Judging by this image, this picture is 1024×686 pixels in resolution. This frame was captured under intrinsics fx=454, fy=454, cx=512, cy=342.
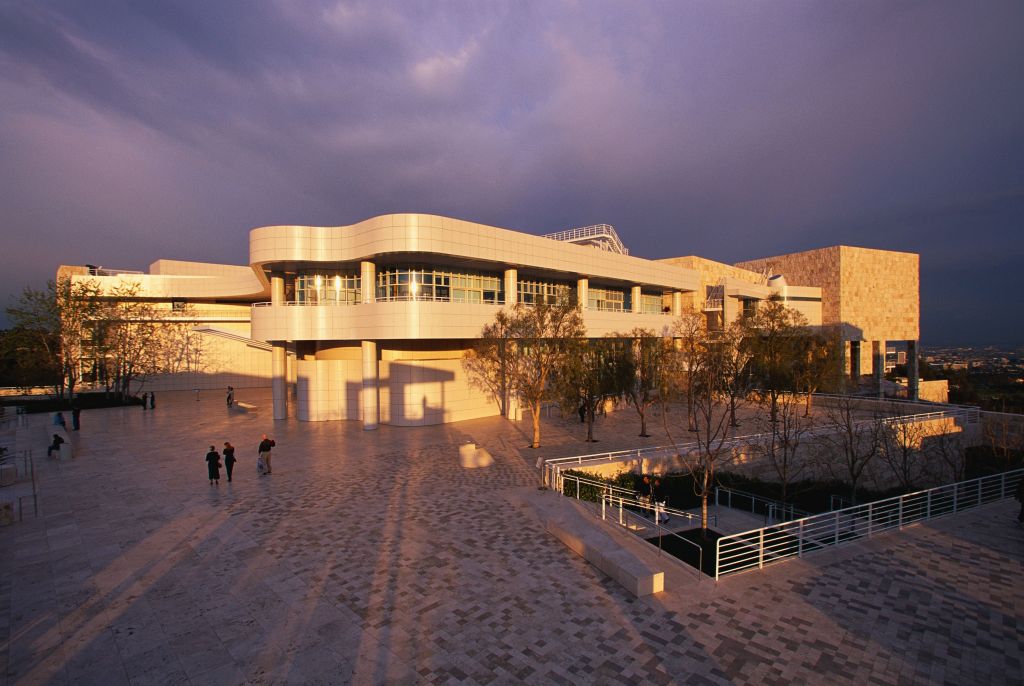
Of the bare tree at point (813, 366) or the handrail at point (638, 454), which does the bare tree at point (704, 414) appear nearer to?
the handrail at point (638, 454)

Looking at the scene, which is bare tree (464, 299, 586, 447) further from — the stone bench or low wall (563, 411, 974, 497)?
the stone bench

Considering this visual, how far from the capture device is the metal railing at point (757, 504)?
57.7 ft

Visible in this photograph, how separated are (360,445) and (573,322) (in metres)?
12.1

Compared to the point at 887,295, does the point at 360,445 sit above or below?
below

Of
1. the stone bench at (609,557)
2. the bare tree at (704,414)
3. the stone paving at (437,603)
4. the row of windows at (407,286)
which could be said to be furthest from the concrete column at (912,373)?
the stone bench at (609,557)

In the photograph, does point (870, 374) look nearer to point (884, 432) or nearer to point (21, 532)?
point (884, 432)

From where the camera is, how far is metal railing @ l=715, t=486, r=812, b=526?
17.6 meters

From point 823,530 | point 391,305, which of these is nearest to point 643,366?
point 823,530

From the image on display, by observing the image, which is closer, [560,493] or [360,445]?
[560,493]

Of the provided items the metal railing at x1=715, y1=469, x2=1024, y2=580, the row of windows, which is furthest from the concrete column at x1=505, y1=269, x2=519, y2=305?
the metal railing at x1=715, y1=469, x2=1024, y2=580

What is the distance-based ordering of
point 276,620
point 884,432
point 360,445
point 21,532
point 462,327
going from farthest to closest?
point 462,327, point 360,445, point 884,432, point 21,532, point 276,620

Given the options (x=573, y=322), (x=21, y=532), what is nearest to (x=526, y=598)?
(x=21, y=532)

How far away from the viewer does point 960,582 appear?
872 cm

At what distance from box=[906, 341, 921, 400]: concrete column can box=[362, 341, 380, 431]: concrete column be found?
5453cm
